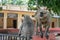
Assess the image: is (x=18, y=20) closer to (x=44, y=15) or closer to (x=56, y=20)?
(x=56, y=20)

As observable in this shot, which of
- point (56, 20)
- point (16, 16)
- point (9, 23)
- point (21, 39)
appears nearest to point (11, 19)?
point (9, 23)

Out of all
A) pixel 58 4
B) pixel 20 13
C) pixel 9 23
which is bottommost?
pixel 9 23

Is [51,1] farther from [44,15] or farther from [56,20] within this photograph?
[56,20]

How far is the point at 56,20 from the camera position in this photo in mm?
25750

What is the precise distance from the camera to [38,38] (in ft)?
16.7

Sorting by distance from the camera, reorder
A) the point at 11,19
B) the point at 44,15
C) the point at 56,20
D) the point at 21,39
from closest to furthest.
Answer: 1. the point at 44,15
2. the point at 21,39
3. the point at 11,19
4. the point at 56,20

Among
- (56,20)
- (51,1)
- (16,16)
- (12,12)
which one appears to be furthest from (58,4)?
(56,20)

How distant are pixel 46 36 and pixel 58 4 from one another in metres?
3.73

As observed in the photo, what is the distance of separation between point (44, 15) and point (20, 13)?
15.2 metres

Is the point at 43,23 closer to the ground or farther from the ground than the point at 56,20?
farther from the ground

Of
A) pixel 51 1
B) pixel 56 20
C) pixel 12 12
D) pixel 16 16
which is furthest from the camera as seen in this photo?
pixel 56 20

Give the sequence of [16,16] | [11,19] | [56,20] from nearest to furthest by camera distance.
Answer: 1. [16,16]
2. [11,19]
3. [56,20]

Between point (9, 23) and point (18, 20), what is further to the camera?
point (9, 23)

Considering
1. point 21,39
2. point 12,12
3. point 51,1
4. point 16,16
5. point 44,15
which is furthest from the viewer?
point 16,16
